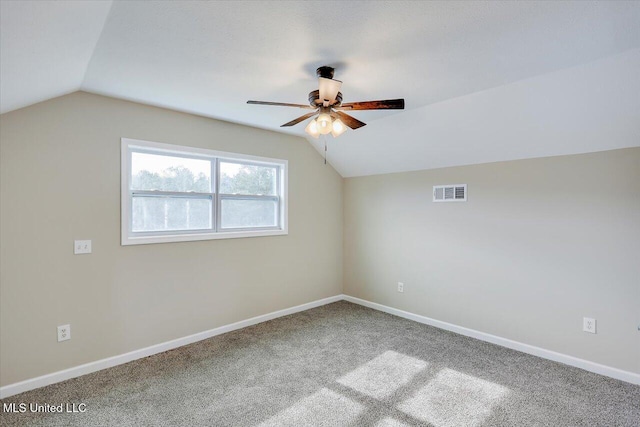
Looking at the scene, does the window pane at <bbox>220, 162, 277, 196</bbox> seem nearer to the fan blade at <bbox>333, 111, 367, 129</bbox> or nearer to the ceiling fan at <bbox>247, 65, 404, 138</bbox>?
the ceiling fan at <bbox>247, 65, 404, 138</bbox>

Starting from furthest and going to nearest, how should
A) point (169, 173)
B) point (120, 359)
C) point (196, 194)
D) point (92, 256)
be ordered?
point (196, 194)
point (169, 173)
point (120, 359)
point (92, 256)

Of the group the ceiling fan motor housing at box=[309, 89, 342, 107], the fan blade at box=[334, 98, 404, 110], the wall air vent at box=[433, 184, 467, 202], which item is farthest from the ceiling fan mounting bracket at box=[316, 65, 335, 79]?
the wall air vent at box=[433, 184, 467, 202]

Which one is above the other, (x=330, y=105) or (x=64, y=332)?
(x=330, y=105)

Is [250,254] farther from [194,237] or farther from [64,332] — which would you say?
[64,332]

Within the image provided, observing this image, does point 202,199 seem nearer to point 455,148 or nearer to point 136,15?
point 136,15

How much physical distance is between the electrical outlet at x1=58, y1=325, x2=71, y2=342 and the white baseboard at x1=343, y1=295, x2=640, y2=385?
3466 millimetres

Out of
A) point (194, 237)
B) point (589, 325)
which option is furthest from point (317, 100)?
point (589, 325)

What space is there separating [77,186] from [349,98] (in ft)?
8.09

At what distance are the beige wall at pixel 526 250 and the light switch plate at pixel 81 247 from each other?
332 centimetres

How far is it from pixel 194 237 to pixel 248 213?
2.59ft

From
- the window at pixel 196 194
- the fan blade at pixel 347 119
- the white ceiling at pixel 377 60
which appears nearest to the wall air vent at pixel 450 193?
the white ceiling at pixel 377 60

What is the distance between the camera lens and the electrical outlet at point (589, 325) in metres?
2.82

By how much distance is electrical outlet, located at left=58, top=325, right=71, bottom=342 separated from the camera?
2662 millimetres

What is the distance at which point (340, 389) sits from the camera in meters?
2.54
